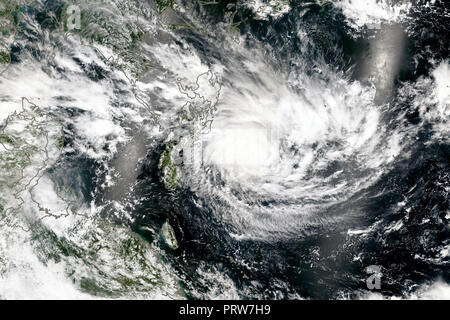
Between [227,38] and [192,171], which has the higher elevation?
[227,38]

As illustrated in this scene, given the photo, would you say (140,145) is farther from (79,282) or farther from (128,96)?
(79,282)

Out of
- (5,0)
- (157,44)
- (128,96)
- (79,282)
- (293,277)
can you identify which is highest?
(5,0)

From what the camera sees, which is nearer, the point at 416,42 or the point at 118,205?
the point at 416,42

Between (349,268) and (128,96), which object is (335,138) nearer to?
(349,268)

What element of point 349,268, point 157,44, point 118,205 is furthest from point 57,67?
point 349,268

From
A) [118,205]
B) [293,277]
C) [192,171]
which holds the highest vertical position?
[192,171]

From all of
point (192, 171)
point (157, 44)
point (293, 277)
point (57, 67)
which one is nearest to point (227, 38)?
point (157, 44)
